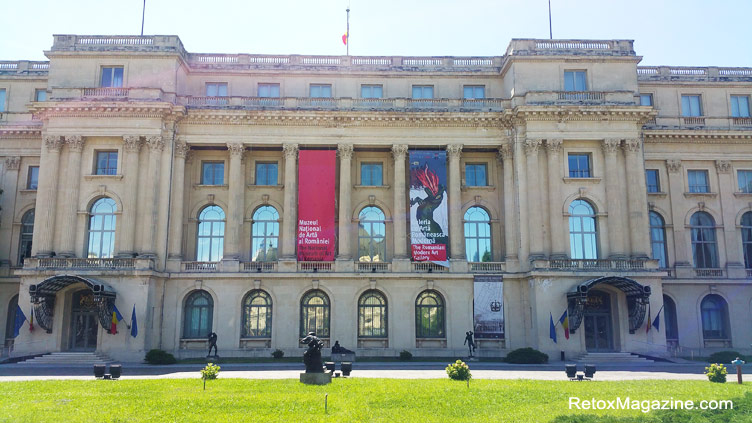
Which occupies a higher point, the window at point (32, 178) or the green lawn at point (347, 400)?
the window at point (32, 178)

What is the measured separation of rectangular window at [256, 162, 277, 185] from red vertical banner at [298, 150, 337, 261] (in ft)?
10.2

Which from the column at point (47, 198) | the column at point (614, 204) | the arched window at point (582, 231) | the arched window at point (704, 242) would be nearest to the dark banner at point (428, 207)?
the arched window at point (582, 231)

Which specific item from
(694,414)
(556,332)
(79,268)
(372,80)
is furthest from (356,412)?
(372,80)

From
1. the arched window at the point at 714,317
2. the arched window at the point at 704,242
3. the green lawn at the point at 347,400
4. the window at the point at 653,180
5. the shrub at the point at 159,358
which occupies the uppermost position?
the window at the point at 653,180

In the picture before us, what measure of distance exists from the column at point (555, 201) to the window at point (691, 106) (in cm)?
1419

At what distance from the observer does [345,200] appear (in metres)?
47.2

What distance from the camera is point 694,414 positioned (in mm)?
18828

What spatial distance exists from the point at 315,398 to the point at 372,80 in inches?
1288

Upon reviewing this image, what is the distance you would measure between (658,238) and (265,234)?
1253 inches

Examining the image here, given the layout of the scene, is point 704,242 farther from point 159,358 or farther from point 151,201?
point 151,201

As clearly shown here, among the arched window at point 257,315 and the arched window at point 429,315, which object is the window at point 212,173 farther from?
the arched window at point 429,315

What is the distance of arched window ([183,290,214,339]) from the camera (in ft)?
149

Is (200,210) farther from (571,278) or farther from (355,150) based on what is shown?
(571,278)

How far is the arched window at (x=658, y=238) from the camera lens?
165 feet
